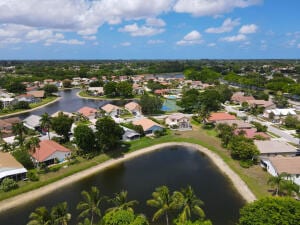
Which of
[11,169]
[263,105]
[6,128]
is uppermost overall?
[263,105]

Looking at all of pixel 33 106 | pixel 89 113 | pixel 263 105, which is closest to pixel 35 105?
pixel 33 106

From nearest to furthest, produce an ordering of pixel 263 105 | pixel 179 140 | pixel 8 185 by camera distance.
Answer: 1. pixel 8 185
2. pixel 179 140
3. pixel 263 105

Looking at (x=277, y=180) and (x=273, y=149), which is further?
(x=273, y=149)

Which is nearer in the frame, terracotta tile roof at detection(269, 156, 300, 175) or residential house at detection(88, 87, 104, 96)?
terracotta tile roof at detection(269, 156, 300, 175)

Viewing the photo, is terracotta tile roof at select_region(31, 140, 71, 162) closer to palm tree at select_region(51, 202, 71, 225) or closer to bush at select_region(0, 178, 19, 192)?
bush at select_region(0, 178, 19, 192)

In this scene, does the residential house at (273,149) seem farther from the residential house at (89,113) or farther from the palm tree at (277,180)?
the residential house at (89,113)

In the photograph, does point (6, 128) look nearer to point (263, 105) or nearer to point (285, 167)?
point (285, 167)

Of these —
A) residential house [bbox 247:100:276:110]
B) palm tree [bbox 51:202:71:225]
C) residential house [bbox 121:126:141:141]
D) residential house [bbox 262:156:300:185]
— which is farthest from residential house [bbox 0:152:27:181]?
residential house [bbox 247:100:276:110]

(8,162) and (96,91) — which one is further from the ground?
(8,162)
